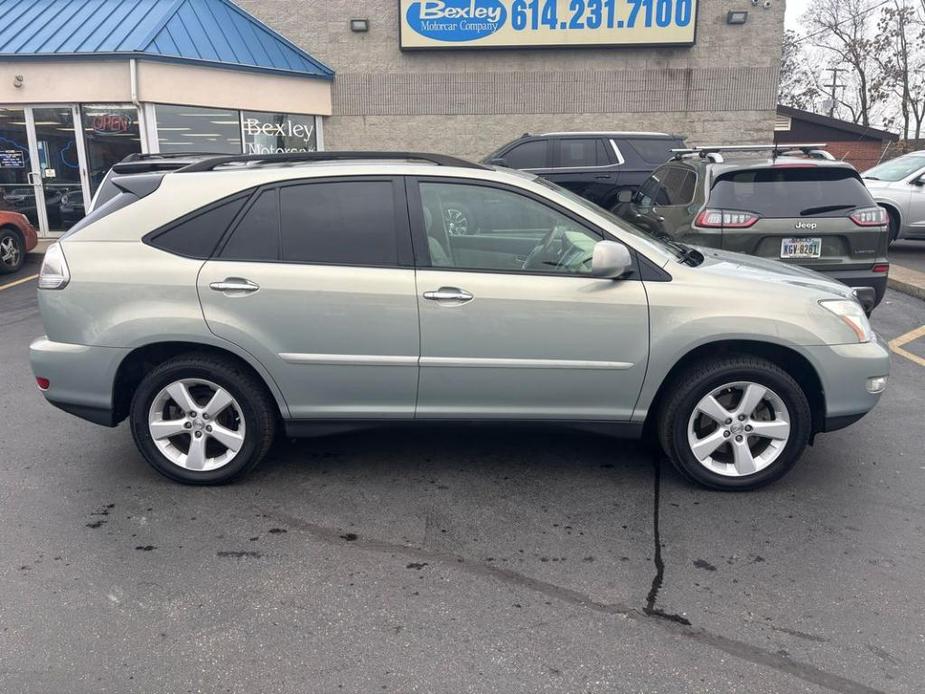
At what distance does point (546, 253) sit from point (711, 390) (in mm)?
1129

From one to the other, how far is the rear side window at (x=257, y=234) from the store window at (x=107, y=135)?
1047 cm

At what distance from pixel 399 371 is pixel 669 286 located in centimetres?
146

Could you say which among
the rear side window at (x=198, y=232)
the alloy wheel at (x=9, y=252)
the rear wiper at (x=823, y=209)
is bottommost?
the alloy wheel at (x=9, y=252)

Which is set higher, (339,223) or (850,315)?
(339,223)

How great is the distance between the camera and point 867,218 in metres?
6.27

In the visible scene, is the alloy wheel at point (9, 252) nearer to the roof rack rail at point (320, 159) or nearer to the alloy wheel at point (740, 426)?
the roof rack rail at point (320, 159)

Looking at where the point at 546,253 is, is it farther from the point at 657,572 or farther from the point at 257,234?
the point at 657,572

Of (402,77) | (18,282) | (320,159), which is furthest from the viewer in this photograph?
(402,77)

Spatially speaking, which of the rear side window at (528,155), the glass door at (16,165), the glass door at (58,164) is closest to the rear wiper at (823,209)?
the rear side window at (528,155)

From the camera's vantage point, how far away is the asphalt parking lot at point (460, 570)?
2777mm

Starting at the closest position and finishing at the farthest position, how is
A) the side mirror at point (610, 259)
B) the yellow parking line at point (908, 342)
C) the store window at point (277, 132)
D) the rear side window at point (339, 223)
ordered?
the side mirror at point (610, 259) → the rear side window at point (339, 223) → the yellow parking line at point (908, 342) → the store window at point (277, 132)

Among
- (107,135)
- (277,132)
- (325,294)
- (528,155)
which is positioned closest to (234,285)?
(325,294)

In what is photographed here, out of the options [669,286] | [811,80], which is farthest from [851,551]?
[811,80]

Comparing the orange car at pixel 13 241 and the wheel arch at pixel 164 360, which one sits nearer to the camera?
the wheel arch at pixel 164 360
